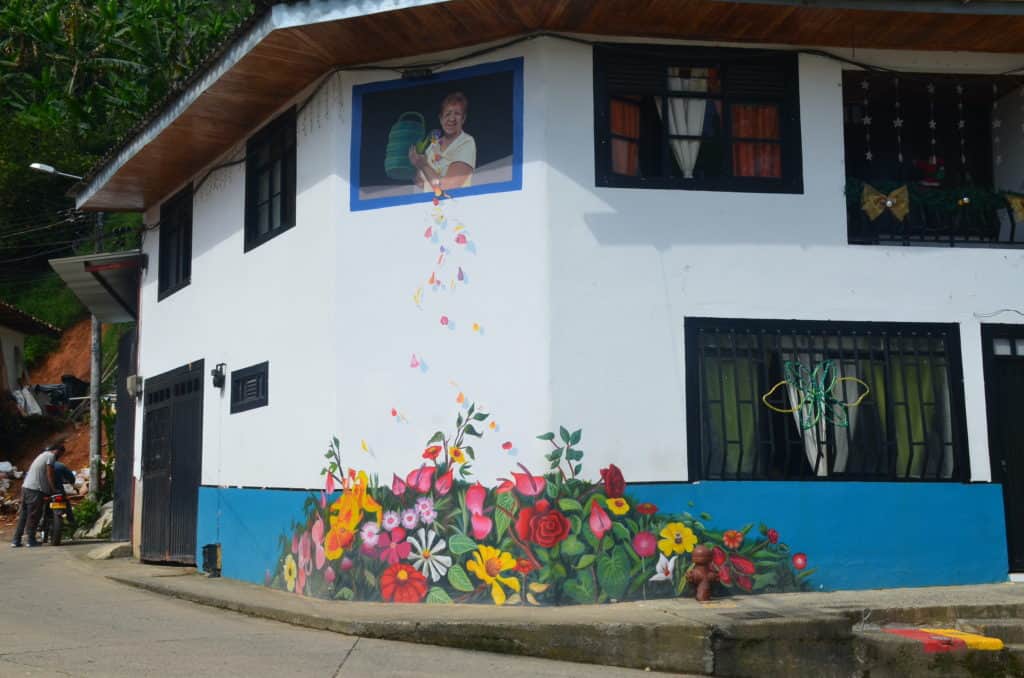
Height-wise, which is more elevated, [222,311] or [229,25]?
[229,25]

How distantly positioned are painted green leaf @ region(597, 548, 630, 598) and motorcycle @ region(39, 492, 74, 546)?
448 inches

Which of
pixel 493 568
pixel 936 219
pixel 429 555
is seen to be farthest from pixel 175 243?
pixel 936 219

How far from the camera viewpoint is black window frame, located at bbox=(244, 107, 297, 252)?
11578 millimetres

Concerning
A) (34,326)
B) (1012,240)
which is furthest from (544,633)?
(34,326)

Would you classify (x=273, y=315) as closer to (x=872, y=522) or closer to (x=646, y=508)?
(x=646, y=508)

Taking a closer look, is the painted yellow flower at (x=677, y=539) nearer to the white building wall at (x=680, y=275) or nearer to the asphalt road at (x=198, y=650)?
the white building wall at (x=680, y=275)

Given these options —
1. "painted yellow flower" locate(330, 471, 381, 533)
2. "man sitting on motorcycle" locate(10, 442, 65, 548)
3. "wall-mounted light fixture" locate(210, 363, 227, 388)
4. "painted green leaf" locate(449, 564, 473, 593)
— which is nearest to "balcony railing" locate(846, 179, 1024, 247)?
"painted green leaf" locate(449, 564, 473, 593)

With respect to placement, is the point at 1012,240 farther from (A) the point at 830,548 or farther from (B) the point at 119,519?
(B) the point at 119,519

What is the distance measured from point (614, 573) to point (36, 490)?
1166 cm

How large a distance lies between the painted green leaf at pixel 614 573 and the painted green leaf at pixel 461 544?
1131 millimetres

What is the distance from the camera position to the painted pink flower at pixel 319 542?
407 inches

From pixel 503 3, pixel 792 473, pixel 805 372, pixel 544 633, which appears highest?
pixel 503 3

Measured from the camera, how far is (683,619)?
8125mm

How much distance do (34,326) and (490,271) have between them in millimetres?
30401
